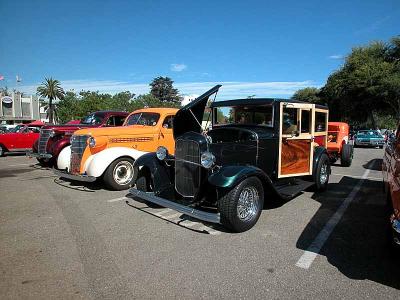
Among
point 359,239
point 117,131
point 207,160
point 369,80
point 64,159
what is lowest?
point 359,239

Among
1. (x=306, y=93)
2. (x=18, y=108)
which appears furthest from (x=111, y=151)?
(x=18, y=108)

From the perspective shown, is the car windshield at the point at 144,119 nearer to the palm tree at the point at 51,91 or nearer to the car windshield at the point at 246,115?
the car windshield at the point at 246,115

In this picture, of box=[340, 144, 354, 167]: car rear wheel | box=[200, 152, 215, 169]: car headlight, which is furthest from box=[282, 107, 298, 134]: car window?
box=[340, 144, 354, 167]: car rear wheel

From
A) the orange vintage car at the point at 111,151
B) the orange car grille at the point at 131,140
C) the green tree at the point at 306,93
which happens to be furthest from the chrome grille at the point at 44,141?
the green tree at the point at 306,93

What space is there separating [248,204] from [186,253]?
140 centimetres

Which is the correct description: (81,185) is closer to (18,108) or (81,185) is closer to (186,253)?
(186,253)

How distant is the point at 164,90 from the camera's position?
329 feet

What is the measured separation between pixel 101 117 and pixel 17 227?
6.85 m

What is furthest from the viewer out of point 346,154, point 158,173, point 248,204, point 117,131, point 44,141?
point 346,154

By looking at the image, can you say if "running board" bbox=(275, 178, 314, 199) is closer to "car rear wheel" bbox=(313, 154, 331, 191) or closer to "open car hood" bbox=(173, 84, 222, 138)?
"car rear wheel" bbox=(313, 154, 331, 191)

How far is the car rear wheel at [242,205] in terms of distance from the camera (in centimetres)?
468

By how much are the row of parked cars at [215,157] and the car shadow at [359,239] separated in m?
0.68

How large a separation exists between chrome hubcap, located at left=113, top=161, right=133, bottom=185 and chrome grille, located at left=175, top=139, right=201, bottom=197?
8.61 ft

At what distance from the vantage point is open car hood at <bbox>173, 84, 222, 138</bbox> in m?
5.78
